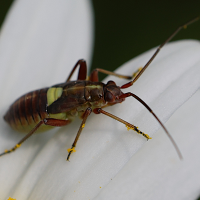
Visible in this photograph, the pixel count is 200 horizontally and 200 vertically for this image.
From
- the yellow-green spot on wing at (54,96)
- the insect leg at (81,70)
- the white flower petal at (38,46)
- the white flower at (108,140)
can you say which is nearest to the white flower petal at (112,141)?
the white flower at (108,140)

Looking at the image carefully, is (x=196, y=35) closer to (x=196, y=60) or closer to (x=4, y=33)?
(x=196, y=60)

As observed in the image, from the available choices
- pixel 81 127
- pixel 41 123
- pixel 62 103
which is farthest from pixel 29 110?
pixel 81 127

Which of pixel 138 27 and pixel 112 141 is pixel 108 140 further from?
pixel 138 27

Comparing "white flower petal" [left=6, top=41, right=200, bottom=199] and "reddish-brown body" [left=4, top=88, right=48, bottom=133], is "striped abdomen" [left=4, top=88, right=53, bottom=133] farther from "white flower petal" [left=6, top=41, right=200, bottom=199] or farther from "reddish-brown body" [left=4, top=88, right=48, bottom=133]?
"white flower petal" [left=6, top=41, right=200, bottom=199]

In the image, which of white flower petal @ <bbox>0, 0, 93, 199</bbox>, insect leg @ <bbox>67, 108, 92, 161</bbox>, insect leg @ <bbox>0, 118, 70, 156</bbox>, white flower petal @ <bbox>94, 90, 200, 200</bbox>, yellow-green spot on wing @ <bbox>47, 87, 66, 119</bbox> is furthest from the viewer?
white flower petal @ <bbox>0, 0, 93, 199</bbox>

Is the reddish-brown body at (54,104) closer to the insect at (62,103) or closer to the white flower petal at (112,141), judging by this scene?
the insect at (62,103)

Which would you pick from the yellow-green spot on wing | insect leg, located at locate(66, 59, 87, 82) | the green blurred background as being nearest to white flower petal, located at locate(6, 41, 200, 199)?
the yellow-green spot on wing
